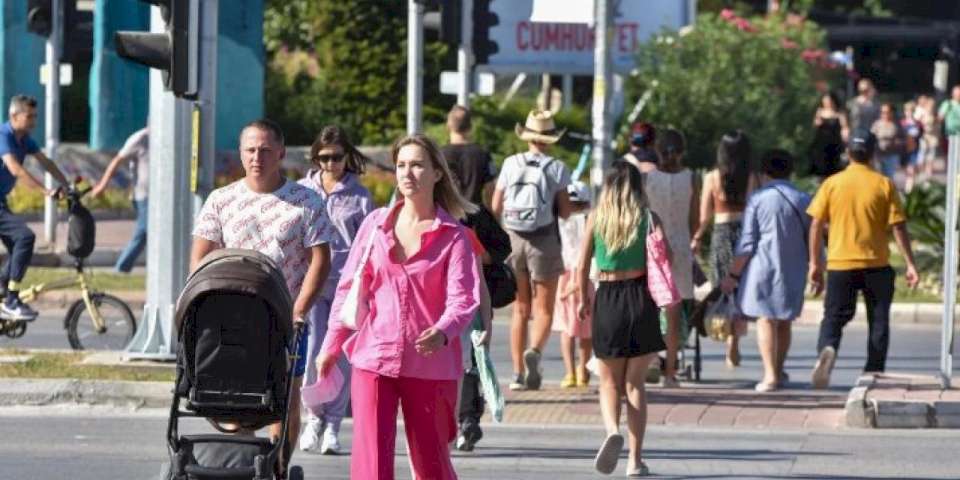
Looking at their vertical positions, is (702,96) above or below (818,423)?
above

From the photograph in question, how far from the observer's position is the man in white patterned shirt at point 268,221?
10.2 metres

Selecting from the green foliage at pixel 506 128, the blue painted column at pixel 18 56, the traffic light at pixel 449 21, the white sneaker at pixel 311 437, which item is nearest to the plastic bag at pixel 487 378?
the white sneaker at pixel 311 437

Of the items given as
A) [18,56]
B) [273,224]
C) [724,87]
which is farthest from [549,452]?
[18,56]

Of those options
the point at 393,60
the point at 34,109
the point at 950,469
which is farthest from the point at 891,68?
the point at 950,469

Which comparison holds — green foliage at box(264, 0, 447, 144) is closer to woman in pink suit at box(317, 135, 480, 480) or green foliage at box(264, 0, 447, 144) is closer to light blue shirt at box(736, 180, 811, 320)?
light blue shirt at box(736, 180, 811, 320)

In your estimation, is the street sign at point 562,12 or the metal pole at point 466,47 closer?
the metal pole at point 466,47

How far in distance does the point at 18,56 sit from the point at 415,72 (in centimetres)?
1701

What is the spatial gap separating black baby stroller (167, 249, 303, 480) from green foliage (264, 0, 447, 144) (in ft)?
93.5

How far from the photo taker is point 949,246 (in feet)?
45.7

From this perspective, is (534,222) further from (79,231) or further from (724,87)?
(724,87)

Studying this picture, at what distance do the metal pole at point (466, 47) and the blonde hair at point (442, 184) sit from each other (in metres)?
11.3

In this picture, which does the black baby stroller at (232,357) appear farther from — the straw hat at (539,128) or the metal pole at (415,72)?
the metal pole at (415,72)

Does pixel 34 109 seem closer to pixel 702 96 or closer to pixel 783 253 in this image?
pixel 783 253

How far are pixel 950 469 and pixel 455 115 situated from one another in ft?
13.3
